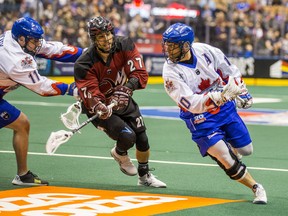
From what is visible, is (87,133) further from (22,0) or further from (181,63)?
(22,0)

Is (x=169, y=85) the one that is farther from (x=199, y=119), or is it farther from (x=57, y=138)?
(x=57, y=138)

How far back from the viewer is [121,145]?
752cm

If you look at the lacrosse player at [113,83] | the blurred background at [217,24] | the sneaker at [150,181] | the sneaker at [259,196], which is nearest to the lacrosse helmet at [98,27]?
the lacrosse player at [113,83]

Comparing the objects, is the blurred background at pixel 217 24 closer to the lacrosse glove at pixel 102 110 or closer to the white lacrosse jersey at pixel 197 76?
the lacrosse glove at pixel 102 110

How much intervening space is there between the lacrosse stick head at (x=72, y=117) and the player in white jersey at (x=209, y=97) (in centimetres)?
96

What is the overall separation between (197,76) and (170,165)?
2.22 metres

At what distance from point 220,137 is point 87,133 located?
17.1 ft

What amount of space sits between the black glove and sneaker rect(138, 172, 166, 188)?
0.86 meters

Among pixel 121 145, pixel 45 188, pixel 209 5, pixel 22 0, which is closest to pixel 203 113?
pixel 121 145

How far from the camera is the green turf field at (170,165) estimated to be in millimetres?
7188

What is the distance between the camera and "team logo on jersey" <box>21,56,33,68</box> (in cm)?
720

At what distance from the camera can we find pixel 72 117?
7324 millimetres

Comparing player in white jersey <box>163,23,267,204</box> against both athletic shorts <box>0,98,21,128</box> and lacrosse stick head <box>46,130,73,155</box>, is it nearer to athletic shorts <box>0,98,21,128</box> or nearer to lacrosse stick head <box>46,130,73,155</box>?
lacrosse stick head <box>46,130,73,155</box>

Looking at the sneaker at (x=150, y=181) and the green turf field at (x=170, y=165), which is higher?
the sneaker at (x=150, y=181)
